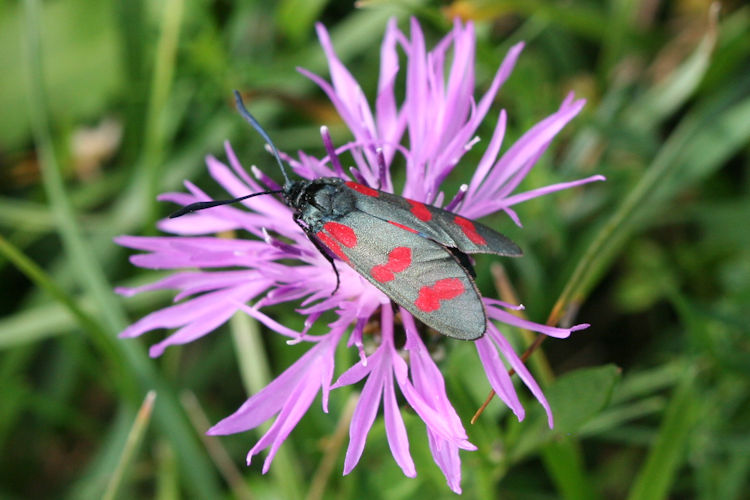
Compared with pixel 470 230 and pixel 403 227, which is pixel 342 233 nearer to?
pixel 403 227

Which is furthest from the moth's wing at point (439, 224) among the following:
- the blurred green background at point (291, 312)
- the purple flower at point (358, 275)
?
the blurred green background at point (291, 312)

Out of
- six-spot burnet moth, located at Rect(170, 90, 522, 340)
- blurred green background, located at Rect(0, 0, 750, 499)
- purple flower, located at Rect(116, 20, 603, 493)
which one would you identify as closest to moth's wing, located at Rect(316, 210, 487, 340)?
six-spot burnet moth, located at Rect(170, 90, 522, 340)

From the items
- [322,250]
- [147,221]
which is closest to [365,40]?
→ [147,221]

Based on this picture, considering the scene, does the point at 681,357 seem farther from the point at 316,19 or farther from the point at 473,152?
the point at 316,19

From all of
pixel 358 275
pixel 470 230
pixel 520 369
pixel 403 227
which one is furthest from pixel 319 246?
pixel 520 369

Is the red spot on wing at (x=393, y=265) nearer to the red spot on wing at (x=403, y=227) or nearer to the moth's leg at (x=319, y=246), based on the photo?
the red spot on wing at (x=403, y=227)

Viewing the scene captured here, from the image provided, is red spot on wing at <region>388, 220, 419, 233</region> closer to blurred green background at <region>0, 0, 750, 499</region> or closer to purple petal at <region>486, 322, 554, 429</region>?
purple petal at <region>486, 322, 554, 429</region>
